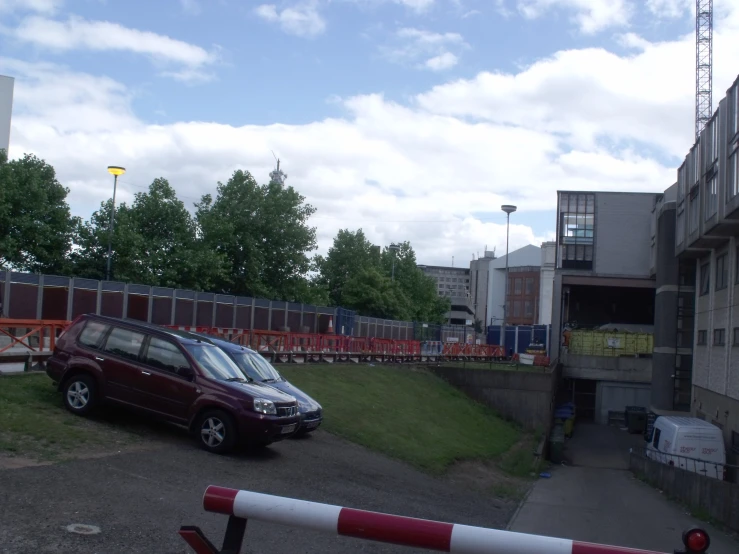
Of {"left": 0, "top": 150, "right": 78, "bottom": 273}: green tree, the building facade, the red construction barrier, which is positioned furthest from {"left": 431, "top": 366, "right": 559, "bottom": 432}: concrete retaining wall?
the red construction barrier

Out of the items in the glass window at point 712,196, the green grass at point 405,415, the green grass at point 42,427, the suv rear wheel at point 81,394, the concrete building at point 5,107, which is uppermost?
the concrete building at point 5,107

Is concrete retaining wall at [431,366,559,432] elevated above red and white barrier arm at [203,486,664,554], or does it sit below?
below

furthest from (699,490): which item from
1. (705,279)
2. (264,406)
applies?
(705,279)

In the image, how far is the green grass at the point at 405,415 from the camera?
67.2 ft

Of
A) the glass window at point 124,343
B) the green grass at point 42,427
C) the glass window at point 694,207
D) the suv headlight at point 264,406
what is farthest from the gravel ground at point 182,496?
the glass window at point 694,207

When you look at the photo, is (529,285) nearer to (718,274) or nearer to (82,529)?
(718,274)

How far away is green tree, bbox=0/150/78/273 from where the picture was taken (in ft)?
116

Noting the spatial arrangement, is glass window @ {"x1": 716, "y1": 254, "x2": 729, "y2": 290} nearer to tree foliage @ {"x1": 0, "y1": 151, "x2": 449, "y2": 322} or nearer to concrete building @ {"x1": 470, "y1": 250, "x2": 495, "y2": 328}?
tree foliage @ {"x1": 0, "y1": 151, "x2": 449, "y2": 322}

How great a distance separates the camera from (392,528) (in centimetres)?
344

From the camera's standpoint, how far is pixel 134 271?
39.5 m

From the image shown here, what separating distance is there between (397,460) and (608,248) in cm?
4558

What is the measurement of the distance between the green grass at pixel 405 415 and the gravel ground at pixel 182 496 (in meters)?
3.53

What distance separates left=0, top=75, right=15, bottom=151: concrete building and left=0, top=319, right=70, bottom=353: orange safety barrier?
45912 millimetres

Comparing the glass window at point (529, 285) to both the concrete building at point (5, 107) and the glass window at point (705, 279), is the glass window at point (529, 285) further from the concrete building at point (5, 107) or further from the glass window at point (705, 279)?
the glass window at point (705, 279)
